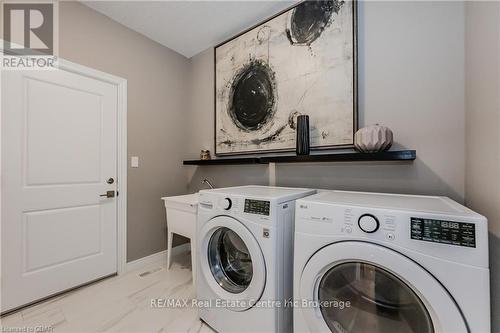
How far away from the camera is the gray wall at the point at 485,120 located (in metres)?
0.83

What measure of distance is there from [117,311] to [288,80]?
223 centimetres

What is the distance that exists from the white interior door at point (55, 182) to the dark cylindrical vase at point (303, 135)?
1.75 metres

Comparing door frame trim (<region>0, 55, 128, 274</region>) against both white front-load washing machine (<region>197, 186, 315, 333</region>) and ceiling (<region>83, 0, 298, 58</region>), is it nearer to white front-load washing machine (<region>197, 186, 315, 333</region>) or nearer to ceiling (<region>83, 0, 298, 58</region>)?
ceiling (<region>83, 0, 298, 58</region>)

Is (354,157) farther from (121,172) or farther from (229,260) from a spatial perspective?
(121,172)

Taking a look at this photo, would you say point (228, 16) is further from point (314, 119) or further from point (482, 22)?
point (482, 22)

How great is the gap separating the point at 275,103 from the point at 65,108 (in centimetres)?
177

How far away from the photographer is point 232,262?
1391 millimetres

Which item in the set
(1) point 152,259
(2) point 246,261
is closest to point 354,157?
(2) point 246,261

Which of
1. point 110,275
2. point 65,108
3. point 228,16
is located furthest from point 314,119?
point 110,275

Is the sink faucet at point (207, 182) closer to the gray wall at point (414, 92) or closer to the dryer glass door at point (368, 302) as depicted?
the gray wall at point (414, 92)

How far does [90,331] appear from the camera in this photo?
1.31 metres

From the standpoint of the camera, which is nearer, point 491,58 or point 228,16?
point 491,58

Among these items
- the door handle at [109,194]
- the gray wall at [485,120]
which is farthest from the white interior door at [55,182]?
the gray wall at [485,120]

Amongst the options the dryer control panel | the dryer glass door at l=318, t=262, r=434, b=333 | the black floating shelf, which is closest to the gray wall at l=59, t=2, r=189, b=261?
the black floating shelf
